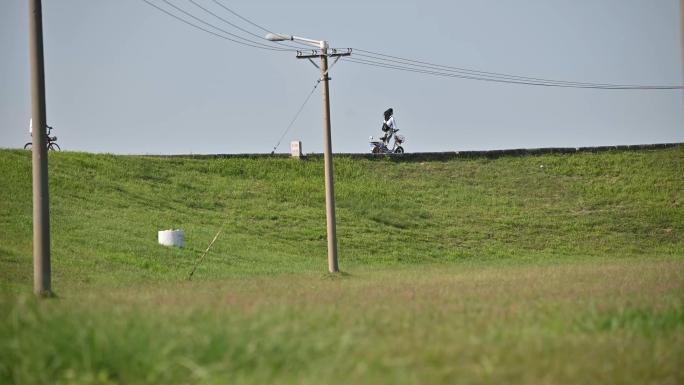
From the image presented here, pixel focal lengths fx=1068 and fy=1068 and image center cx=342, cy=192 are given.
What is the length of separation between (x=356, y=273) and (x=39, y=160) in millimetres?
12744

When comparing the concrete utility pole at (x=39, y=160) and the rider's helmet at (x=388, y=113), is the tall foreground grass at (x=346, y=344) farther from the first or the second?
the rider's helmet at (x=388, y=113)

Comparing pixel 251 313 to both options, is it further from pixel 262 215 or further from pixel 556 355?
pixel 262 215

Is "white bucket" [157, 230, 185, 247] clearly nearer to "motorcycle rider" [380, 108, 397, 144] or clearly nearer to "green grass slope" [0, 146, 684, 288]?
"green grass slope" [0, 146, 684, 288]

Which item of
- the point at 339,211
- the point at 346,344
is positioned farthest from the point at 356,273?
the point at 346,344

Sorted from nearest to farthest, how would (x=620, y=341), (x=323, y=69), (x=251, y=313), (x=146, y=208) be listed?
(x=620, y=341) → (x=251, y=313) → (x=323, y=69) → (x=146, y=208)

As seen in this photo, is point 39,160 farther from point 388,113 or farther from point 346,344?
point 388,113

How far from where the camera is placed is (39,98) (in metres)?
21.0

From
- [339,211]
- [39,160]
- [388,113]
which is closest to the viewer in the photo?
[39,160]

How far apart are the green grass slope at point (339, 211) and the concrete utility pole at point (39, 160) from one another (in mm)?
3650

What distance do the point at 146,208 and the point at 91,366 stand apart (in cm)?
3261

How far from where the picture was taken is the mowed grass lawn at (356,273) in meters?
9.91

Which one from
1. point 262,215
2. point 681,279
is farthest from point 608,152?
point 681,279

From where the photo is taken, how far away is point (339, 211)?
47594mm

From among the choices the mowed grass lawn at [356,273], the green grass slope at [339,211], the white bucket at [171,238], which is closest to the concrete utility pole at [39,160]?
the mowed grass lawn at [356,273]
